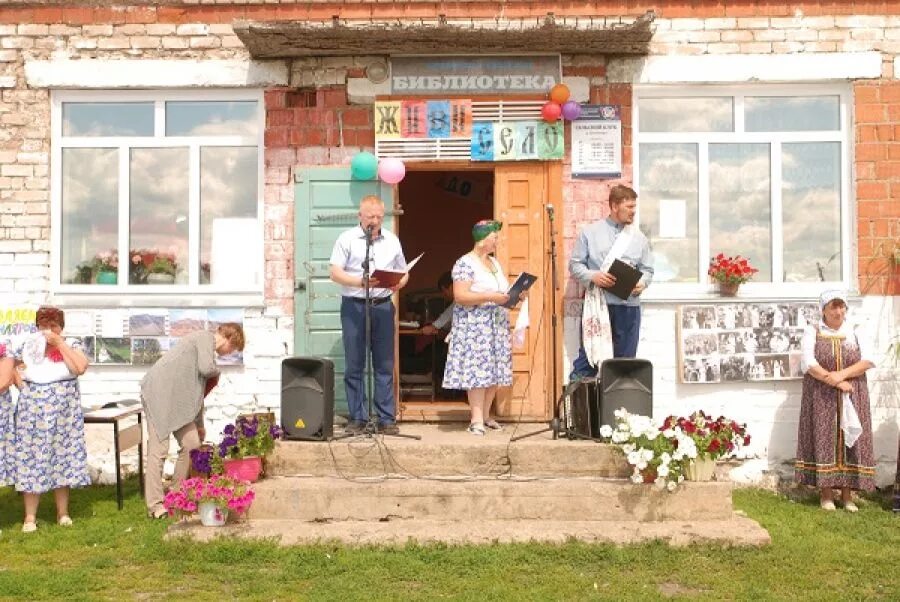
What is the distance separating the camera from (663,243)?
812 cm

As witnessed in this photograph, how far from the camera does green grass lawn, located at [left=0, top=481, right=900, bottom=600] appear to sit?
5199mm

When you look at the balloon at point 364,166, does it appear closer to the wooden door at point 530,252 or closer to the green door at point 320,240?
the green door at point 320,240

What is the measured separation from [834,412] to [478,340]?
8.63 ft

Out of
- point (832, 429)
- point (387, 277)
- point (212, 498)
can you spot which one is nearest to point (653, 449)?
point (832, 429)

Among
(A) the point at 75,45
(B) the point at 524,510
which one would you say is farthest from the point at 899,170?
(A) the point at 75,45

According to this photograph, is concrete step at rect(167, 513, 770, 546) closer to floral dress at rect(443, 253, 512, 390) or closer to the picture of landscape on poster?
floral dress at rect(443, 253, 512, 390)

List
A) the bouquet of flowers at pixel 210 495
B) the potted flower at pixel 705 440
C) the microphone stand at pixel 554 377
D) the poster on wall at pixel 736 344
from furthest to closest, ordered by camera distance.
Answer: the poster on wall at pixel 736 344
the microphone stand at pixel 554 377
the potted flower at pixel 705 440
the bouquet of flowers at pixel 210 495

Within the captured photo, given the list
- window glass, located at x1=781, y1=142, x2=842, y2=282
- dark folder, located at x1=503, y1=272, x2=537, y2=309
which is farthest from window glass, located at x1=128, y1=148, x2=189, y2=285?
window glass, located at x1=781, y1=142, x2=842, y2=282

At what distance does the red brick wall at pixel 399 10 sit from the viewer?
8.02m

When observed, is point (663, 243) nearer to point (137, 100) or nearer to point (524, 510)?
point (524, 510)

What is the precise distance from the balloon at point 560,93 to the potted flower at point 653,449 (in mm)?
2637

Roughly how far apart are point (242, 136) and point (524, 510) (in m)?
3.91

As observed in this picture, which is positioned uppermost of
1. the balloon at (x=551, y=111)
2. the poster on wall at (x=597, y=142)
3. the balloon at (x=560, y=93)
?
the balloon at (x=560, y=93)

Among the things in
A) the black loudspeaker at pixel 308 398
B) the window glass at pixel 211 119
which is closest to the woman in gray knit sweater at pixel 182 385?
the black loudspeaker at pixel 308 398
